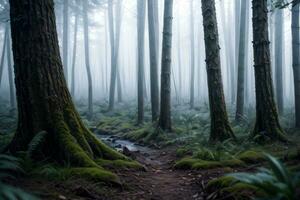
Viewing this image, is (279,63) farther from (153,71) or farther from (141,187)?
(141,187)

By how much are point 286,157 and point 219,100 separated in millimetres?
3577

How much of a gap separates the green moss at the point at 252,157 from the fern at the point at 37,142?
4.00 meters

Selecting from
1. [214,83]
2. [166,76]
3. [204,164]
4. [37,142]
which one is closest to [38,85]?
[37,142]

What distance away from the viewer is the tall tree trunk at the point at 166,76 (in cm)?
1245

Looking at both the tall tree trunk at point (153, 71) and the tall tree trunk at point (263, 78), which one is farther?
the tall tree trunk at point (153, 71)

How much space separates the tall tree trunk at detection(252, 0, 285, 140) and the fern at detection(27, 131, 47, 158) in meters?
5.38

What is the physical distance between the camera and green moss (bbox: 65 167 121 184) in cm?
517

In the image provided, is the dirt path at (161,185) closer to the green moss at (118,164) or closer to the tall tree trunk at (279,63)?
the green moss at (118,164)

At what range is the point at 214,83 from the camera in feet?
29.8

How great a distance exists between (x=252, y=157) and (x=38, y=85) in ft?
14.9

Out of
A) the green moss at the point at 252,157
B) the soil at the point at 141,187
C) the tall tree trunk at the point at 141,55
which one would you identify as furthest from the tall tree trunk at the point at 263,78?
the tall tree trunk at the point at 141,55

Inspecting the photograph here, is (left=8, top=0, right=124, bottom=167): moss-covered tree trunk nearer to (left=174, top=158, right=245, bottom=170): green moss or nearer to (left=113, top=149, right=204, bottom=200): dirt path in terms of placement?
(left=113, top=149, right=204, bottom=200): dirt path

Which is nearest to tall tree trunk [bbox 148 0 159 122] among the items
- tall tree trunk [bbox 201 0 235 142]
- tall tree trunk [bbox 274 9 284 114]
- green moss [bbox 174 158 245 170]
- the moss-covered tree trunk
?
tall tree trunk [bbox 201 0 235 142]

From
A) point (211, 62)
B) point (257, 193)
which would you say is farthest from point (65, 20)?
point (257, 193)
